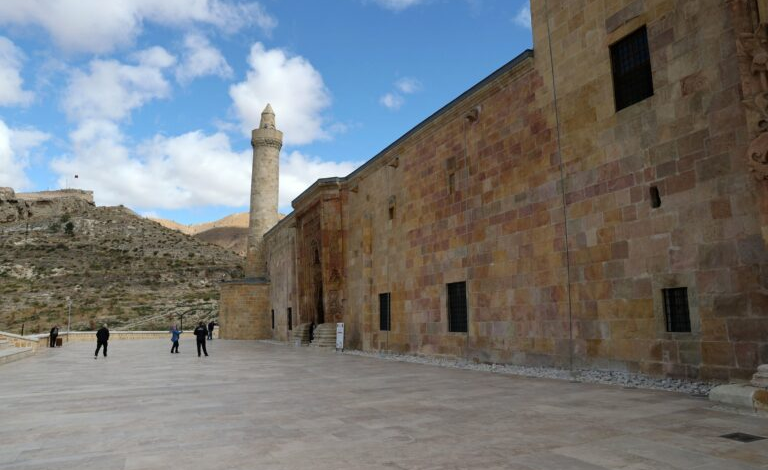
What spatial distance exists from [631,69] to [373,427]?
Answer: 784 centimetres

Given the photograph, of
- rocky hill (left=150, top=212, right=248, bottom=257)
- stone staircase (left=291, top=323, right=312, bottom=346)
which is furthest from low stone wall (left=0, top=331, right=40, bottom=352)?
rocky hill (left=150, top=212, right=248, bottom=257)

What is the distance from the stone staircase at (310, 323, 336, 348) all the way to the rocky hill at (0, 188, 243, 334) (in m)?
29.4

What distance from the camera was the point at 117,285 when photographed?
53562mm

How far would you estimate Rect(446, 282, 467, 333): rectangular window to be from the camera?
13461 millimetres

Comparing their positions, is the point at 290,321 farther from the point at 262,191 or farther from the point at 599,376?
the point at 599,376

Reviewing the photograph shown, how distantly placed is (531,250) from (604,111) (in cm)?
324

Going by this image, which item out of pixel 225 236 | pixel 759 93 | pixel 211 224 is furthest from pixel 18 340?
pixel 211 224

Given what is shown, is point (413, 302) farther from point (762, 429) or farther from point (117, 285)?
point (117, 285)

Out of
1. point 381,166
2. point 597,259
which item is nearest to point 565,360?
point 597,259

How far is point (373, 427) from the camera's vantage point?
5.37 meters

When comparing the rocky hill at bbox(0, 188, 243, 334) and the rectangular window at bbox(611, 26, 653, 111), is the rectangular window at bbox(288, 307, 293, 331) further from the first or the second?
the rectangular window at bbox(611, 26, 653, 111)

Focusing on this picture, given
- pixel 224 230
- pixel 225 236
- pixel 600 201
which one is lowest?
pixel 600 201

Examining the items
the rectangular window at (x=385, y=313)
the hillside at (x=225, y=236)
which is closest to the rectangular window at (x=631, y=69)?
the rectangular window at (x=385, y=313)

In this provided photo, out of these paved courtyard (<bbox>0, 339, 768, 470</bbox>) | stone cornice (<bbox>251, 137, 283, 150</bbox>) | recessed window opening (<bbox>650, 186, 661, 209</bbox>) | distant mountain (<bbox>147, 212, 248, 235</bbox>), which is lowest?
paved courtyard (<bbox>0, 339, 768, 470</bbox>)
